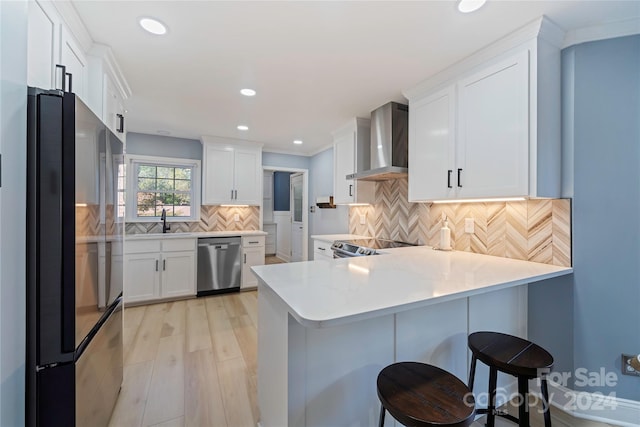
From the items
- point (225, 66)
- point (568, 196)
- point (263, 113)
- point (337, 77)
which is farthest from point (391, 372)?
point (263, 113)

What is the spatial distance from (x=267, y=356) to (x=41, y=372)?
892 mm

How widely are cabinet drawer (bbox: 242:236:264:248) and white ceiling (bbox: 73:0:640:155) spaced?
6.66 ft

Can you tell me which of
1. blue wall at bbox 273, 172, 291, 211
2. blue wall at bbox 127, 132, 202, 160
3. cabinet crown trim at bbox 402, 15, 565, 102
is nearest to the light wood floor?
blue wall at bbox 127, 132, 202, 160

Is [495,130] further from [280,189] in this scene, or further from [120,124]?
[280,189]

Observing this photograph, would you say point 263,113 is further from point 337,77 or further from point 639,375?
point 639,375

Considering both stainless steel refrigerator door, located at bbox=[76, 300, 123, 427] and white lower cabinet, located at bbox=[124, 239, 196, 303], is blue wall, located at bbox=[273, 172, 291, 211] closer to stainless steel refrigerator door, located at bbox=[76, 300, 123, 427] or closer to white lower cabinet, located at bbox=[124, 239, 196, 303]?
white lower cabinet, located at bbox=[124, 239, 196, 303]

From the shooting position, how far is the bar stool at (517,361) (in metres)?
1.25

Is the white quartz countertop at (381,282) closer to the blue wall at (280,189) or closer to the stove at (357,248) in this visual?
the stove at (357,248)

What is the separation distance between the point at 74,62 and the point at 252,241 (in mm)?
3054

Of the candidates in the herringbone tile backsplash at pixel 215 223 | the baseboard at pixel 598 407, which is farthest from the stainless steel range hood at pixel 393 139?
the herringbone tile backsplash at pixel 215 223

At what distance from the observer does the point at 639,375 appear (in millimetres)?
1638

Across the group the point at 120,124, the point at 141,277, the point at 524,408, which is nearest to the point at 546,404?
the point at 524,408

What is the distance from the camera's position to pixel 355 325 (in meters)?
1.32

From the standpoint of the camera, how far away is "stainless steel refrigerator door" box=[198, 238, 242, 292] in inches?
157
